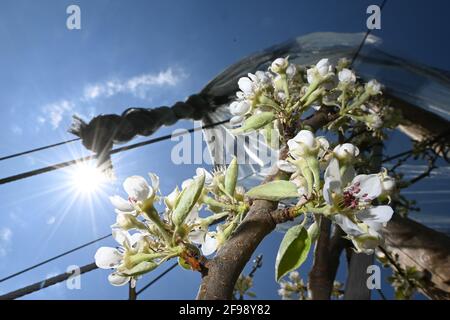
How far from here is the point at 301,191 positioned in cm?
56

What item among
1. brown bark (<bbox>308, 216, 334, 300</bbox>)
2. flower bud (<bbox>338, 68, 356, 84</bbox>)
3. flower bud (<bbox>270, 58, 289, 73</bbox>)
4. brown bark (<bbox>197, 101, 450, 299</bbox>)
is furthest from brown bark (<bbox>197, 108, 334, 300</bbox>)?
brown bark (<bbox>308, 216, 334, 300</bbox>)

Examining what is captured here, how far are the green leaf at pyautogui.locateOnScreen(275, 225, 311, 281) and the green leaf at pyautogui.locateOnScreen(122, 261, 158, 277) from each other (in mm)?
199

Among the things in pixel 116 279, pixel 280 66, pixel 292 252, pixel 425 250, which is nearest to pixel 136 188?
pixel 116 279

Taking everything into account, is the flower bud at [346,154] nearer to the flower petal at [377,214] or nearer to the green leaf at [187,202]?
the flower petal at [377,214]

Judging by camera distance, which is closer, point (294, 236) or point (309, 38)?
point (294, 236)

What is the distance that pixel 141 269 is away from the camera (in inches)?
20.9

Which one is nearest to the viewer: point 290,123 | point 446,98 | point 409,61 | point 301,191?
point 301,191

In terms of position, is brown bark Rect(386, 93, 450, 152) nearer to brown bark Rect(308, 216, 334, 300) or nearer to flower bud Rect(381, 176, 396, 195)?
brown bark Rect(308, 216, 334, 300)

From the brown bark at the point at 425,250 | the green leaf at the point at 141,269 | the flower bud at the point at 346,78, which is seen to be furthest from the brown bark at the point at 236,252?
the brown bark at the point at 425,250

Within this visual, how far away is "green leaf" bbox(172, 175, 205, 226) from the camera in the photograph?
1.80ft

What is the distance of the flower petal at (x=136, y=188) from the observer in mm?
614
